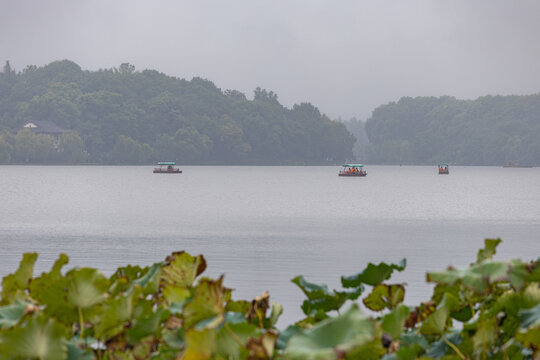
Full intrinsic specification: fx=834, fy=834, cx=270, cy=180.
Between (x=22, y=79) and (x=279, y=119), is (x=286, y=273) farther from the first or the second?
(x=22, y=79)

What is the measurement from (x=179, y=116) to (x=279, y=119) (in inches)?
802

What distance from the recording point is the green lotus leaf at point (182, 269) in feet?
8.48

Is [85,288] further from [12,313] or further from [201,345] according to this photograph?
[201,345]

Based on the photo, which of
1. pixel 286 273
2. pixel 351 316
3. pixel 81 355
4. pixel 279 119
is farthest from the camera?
pixel 279 119

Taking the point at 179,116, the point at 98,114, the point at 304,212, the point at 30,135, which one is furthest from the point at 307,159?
the point at 304,212

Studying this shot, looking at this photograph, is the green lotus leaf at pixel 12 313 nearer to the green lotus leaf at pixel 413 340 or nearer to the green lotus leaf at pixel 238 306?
the green lotus leaf at pixel 238 306

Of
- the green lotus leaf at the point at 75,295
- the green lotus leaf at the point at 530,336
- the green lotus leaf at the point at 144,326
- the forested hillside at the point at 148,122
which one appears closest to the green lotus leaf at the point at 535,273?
the green lotus leaf at the point at 530,336

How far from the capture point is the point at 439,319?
91.8 inches

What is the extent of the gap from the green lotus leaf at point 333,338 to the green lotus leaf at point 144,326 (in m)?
0.77

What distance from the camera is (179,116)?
142 metres

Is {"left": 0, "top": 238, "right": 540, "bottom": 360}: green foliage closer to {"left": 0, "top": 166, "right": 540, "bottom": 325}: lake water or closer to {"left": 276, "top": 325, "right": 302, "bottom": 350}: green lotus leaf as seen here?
{"left": 276, "top": 325, "right": 302, "bottom": 350}: green lotus leaf

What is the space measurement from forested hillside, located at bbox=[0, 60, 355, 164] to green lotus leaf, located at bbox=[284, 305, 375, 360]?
425 ft

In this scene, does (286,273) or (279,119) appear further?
(279,119)

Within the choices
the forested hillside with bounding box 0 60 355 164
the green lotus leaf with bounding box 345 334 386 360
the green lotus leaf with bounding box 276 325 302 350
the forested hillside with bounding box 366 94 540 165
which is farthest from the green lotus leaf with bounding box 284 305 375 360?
the forested hillside with bounding box 366 94 540 165
